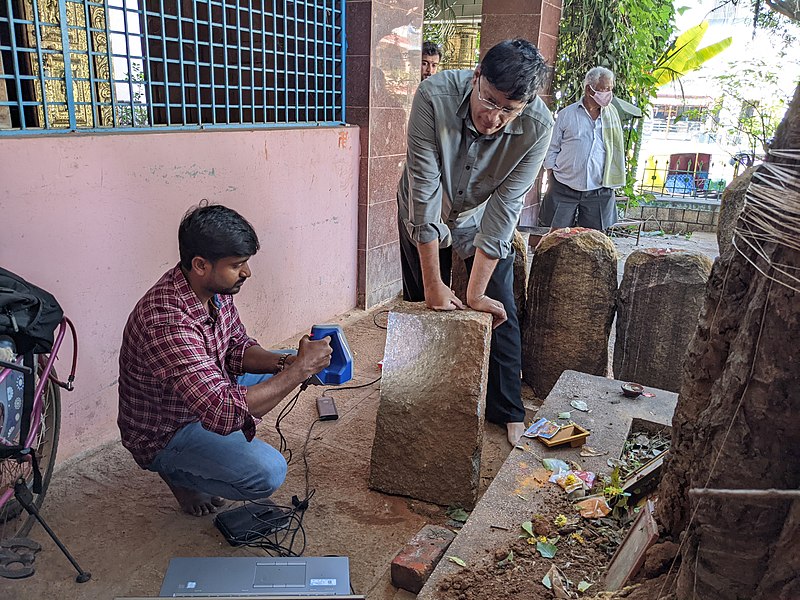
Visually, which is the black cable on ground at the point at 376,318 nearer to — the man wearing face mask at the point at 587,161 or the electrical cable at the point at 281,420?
the electrical cable at the point at 281,420

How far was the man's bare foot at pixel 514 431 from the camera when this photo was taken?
310 centimetres

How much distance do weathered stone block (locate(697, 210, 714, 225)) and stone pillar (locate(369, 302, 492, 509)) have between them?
7.39 m

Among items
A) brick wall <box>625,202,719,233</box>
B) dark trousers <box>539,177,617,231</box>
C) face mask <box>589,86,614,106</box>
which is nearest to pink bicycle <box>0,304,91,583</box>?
dark trousers <box>539,177,617,231</box>

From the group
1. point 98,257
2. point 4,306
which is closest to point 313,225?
point 98,257

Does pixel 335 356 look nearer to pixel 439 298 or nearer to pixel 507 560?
pixel 439 298

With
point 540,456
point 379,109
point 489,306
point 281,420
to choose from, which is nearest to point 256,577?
point 540,456

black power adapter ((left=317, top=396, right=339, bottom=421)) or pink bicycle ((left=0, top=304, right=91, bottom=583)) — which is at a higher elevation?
pink bicycle ((left=0, top=304, right=91, bottom=583))

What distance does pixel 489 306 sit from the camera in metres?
2.74

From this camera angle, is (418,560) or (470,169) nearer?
(418,560)

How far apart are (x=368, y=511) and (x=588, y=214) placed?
3871 mm

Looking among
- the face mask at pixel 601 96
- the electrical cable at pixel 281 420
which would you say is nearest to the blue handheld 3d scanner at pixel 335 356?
the electrical cable at pixel 281 420

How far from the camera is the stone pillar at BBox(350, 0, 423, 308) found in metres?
4.52

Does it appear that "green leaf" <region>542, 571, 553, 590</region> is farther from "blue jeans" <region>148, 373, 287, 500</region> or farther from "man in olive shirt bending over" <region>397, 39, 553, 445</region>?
"man in olive shirt bending over" <region>397, 39, 553, 445</region>

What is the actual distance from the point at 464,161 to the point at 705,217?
7.29 m
